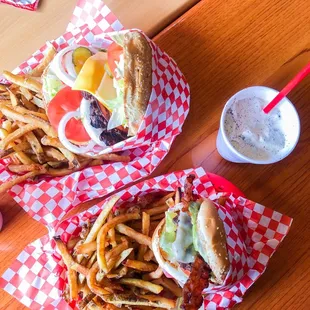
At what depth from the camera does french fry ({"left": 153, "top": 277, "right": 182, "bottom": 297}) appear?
154cm

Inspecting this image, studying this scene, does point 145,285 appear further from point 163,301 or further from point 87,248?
point 87,248

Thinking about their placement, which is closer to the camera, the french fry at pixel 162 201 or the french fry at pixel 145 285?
the french fry at pixel 145 285

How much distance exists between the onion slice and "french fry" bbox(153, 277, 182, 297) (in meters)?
0.49

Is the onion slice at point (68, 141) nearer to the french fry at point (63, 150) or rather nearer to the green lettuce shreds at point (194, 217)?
the french fry at point (63, 150)

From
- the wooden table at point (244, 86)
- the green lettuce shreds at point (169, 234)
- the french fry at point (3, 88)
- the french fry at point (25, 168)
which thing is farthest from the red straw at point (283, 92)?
the french fry at point (3, 88)

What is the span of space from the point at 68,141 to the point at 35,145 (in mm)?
143

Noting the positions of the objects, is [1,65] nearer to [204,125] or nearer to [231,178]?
[204,125]

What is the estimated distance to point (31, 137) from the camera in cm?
167

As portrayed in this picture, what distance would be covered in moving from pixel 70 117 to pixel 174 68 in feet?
1.28

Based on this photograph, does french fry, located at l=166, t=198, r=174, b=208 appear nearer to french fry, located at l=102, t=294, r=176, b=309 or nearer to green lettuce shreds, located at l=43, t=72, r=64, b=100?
french fry, located at l=102, t=294, r=176, b=309

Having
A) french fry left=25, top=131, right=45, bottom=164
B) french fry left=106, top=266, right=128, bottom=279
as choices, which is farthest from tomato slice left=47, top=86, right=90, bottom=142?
french fry left=106, top=266, right=128, bottom=279

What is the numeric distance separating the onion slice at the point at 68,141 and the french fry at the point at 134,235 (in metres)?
0.28

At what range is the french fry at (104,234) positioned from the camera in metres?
1.49

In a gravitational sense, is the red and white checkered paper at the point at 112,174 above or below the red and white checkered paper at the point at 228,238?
above
